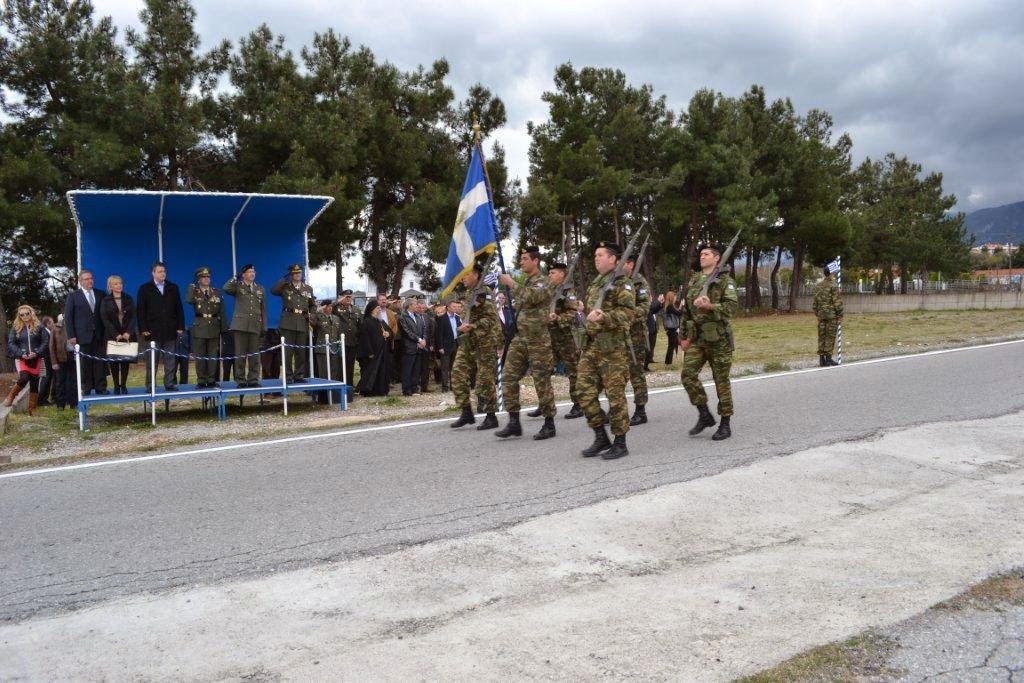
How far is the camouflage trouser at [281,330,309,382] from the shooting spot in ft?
43.1

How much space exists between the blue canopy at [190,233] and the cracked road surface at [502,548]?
17.9ft

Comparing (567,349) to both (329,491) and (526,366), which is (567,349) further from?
(329,491)

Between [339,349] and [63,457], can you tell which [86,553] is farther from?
[339,349]

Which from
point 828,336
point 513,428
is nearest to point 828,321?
point 828,336

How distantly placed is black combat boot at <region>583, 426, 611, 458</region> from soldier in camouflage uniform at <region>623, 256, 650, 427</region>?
915mm

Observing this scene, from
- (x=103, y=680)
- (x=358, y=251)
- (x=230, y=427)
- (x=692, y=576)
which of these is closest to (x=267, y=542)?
(x=103, y=680)

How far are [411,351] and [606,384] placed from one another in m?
6.78

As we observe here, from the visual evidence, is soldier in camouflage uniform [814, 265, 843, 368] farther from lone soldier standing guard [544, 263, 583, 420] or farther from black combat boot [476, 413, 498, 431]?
black combat boot [476, 413, 498, 431]

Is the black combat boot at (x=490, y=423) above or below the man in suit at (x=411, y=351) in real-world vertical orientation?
below

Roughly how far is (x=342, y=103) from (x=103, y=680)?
24.6 m

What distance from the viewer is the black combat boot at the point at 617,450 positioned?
7.68m

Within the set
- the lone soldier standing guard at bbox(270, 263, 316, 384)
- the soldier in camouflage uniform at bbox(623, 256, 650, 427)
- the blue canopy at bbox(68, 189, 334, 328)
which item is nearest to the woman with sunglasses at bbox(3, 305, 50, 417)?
the blue canopy at bbox(68, 189, 334, 328)

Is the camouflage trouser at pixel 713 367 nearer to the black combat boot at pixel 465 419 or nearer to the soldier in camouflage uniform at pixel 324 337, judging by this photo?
the black combat boot at pixel 465 419

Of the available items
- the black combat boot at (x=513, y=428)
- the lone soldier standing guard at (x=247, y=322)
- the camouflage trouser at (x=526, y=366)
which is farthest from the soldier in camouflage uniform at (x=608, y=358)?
the lone soldier standing guard at (x=247, y=322)
